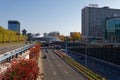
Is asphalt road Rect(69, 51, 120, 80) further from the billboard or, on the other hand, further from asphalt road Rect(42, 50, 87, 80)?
the billboard

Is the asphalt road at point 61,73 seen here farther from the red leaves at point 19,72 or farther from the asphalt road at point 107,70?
the red leaves at point 19,72

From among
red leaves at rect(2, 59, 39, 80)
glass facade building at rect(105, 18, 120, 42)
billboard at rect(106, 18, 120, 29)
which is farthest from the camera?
billboard at rect(106, 18, 120, 29)

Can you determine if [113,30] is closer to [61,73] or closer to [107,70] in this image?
[107,70]

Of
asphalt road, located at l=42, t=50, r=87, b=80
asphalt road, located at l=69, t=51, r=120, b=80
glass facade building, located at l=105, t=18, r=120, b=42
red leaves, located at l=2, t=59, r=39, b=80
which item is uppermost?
glass facade building, located at l=105, t=18, r=120, b=42

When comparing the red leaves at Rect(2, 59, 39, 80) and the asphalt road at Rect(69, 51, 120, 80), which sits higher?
the red leaves at Rect(2, 59, 39, 80)

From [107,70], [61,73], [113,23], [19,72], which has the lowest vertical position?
[107,70]

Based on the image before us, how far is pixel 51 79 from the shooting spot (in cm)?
5278

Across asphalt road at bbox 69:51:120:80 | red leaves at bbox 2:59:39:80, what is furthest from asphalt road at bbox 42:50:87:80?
red leaves at bbox 2:59:39:80

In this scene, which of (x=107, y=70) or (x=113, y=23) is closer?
(x=107, y=70)

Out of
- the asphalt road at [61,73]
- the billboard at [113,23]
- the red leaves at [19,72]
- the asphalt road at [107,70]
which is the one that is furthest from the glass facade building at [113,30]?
the red leaves at [19,72]

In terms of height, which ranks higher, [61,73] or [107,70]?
[61,73]

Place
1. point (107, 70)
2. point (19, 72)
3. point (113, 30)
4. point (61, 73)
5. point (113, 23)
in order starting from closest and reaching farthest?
point (19, 72), point (61, 73), point (107, 70), point (113, 30), point (113, 23)

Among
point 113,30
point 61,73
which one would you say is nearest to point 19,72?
point 61,73

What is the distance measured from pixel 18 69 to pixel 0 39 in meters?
117
